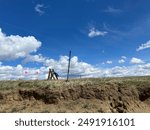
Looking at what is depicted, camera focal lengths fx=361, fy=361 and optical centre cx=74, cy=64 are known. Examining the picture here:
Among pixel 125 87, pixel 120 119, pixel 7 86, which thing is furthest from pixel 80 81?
pixel 120 119

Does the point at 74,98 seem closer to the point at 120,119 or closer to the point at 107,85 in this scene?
the point at 107,85

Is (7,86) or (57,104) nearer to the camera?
(57,104)

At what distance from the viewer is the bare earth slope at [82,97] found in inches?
1112

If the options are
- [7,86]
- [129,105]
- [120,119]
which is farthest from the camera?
[7,86]

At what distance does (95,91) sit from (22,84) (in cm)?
652

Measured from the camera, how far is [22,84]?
102 ft

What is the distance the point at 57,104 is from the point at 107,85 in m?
4.29

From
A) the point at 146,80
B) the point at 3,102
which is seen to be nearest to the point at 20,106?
the point at 3,102

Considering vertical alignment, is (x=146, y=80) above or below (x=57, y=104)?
above

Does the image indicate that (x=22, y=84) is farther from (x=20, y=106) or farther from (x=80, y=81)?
(x=80, y=81)

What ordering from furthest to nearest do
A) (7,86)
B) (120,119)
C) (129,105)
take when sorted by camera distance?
(7,86)
(129,105)
(120,119)

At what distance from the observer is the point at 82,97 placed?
95.2 ft

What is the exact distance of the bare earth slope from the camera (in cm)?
2823

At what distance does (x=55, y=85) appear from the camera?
2955 cm
